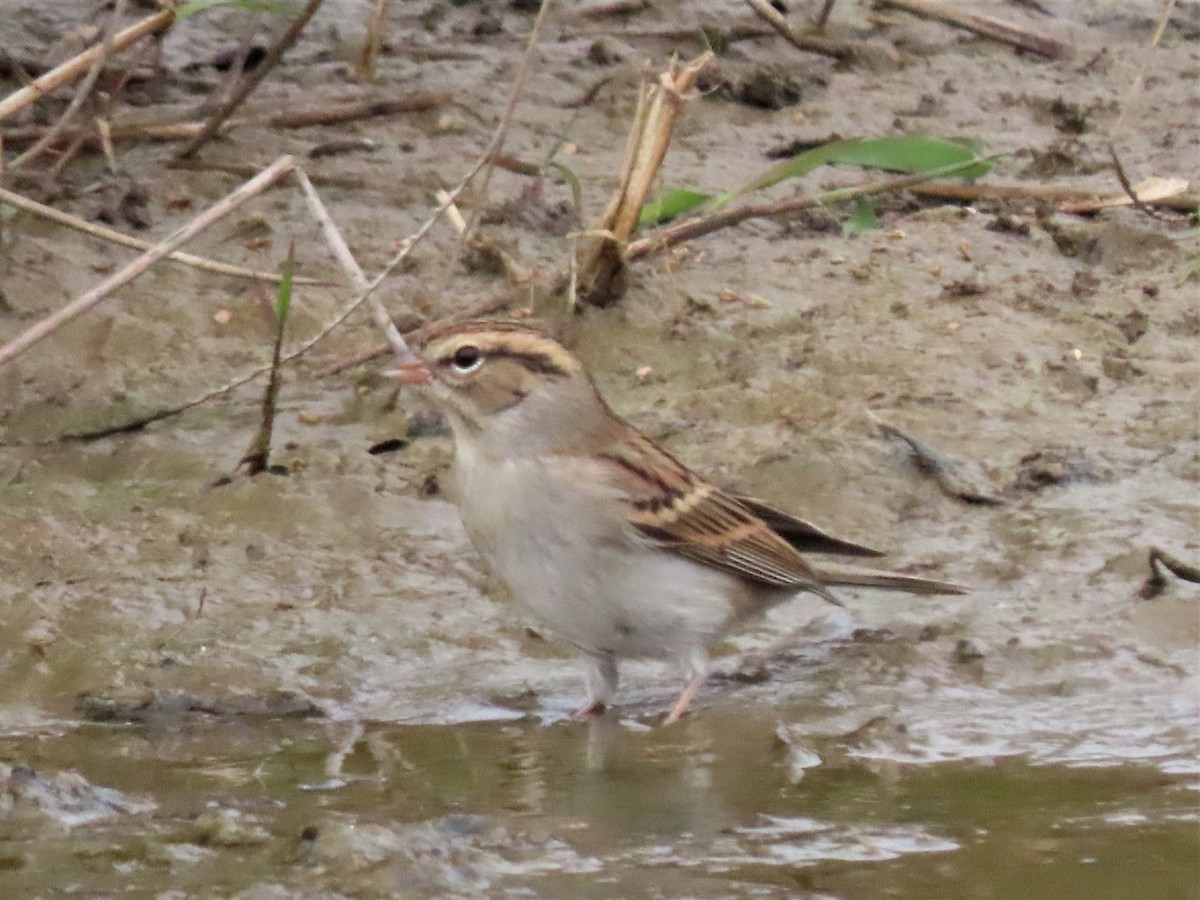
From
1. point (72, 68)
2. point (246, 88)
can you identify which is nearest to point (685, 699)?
point (72, 68)

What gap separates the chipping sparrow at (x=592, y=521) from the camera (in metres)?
5.45

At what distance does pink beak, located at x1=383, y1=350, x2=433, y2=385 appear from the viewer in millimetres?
5570

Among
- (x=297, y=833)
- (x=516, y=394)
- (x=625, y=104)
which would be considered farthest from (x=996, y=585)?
(x=625, y=104)

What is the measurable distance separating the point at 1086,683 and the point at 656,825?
1668 mm

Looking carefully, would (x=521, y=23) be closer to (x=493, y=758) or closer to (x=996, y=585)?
(x=996, y=585)

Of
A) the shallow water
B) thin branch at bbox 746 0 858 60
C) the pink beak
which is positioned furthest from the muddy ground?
the pink beak

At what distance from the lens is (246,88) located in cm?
803

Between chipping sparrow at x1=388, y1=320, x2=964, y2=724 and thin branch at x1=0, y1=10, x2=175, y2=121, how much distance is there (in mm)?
1958

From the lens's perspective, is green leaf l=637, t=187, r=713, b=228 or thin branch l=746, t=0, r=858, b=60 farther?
thin branch l=746, t=0, r=858, b=60

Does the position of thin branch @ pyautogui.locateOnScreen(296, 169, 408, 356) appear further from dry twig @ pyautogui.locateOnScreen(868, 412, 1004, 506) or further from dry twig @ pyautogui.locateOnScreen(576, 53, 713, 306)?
dry twig @ pyautogui.locateOnScreen(868, 412, 1004, 506)

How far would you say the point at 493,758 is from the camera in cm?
509

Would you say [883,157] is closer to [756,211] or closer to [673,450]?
[756,211]

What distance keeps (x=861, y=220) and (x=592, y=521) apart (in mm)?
3229

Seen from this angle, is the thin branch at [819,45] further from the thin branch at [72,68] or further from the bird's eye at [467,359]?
the bird's eye at [467,359]
